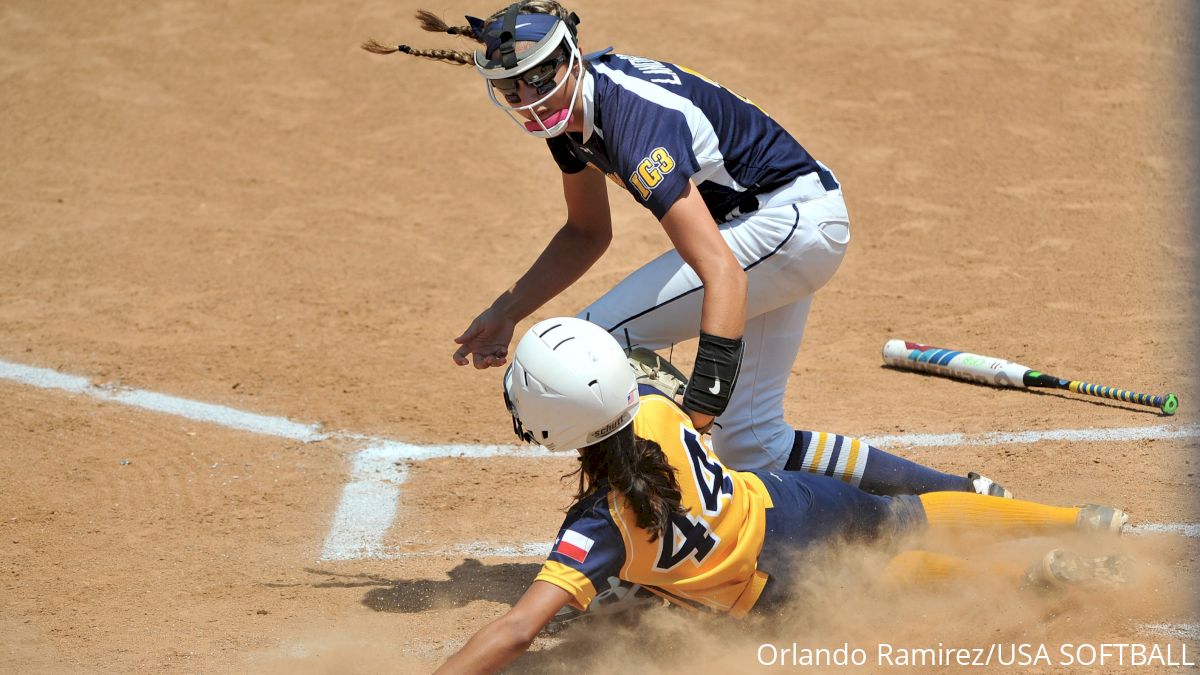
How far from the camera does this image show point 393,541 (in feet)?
15.5

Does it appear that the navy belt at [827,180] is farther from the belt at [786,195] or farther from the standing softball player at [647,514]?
the standing softball player at [647,514]

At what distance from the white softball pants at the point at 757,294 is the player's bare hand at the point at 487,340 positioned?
45 centimetres

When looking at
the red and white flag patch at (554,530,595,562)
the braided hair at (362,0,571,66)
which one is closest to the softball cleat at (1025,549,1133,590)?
the red and white flag patch at (554,530,595,562)

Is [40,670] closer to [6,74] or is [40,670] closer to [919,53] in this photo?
[6,74]

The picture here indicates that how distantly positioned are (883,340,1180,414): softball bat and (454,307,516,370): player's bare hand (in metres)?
2.66

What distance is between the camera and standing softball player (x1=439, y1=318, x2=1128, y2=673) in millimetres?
3113

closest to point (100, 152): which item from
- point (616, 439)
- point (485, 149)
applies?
point (485, 149)

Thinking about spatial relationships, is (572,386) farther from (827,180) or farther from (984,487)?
(984,487)

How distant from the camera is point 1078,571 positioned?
3584 millimetres

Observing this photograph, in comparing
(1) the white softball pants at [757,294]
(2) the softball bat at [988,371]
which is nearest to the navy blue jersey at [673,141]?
(1) the white softball pants at [757,294]

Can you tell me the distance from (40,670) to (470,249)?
14.5 ft

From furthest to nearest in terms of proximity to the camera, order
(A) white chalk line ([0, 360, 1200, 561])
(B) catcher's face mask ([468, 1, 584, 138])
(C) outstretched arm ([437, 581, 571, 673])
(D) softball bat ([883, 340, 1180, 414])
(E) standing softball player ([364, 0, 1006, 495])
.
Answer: (D) softball bat ([883, 340, 1180, 414]) < (A) white chalk line ([0, 360, 1200, 561]) < (B) catcher's face mask ([468, 1, 584, 138]) < (E) standing softball player ([364, 0, 1006, 495]) < (C) outstretched arm ([437, 581, 571, 673])

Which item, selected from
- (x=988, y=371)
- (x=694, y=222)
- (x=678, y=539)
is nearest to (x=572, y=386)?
(x=678, y=539)

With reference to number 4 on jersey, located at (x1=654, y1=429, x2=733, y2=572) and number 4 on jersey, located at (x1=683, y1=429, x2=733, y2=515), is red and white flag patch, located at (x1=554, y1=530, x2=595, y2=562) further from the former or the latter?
number 4 on jersey, located at (x1=683, y1=429, x2=733, y2=515)
